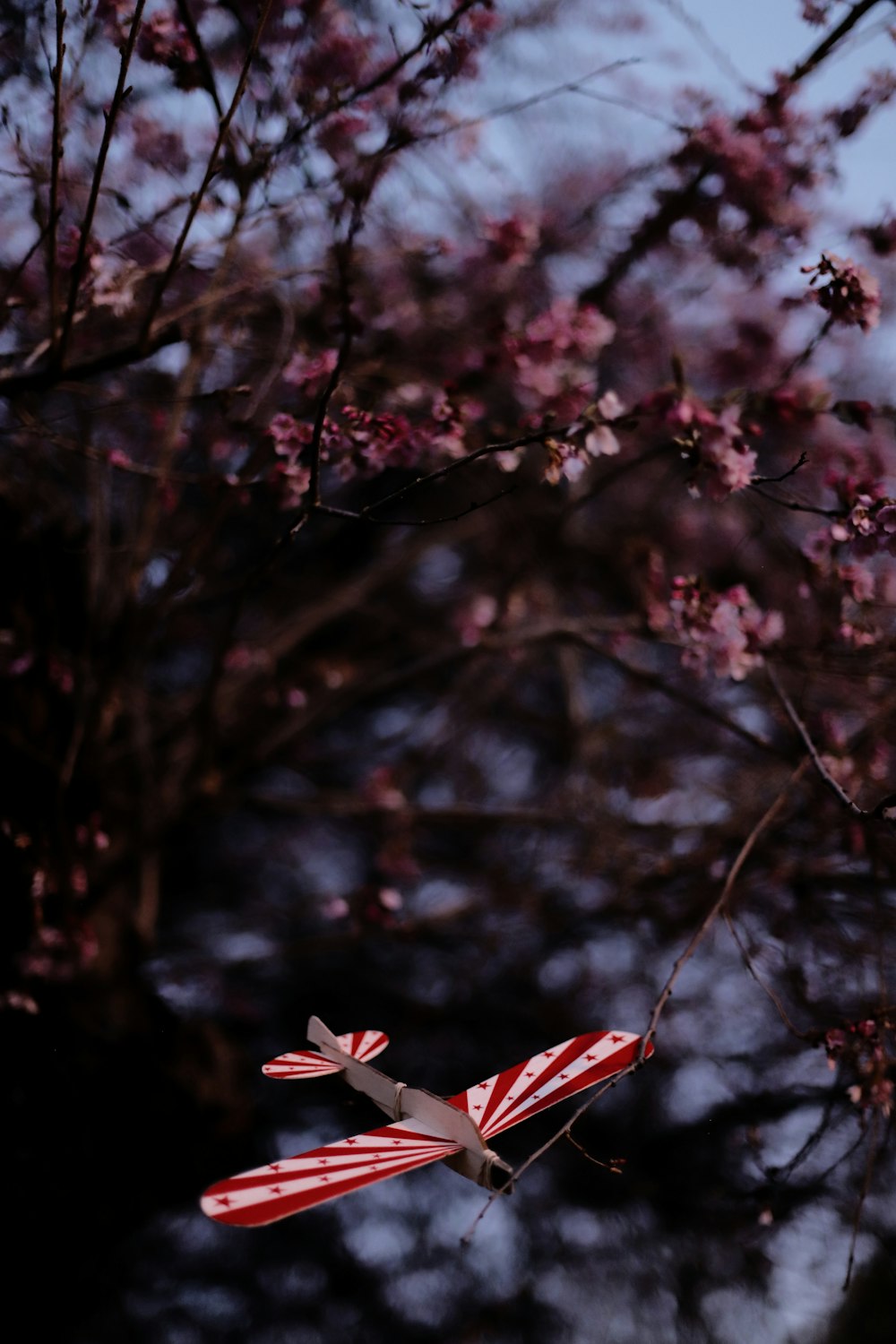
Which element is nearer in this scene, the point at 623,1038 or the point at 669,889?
the point at 623,1038

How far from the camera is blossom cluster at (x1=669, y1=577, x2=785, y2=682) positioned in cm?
238

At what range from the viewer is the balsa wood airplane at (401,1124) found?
137 centimetres

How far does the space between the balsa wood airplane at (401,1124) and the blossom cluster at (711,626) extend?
1.00m

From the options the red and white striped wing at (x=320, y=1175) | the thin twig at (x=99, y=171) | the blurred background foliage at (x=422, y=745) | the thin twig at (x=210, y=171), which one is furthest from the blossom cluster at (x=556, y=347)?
the red and white striped wing at (x=320, y=1175)

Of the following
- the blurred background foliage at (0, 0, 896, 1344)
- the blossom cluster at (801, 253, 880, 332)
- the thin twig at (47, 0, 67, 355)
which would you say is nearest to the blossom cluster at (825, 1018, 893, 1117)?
the blurred background foliage at (0, 0, 896, 1344)

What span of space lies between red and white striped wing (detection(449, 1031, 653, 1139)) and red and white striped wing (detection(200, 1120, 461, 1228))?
0.10 meters

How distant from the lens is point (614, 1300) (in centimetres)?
308

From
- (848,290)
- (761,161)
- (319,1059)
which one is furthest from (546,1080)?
(761,161)

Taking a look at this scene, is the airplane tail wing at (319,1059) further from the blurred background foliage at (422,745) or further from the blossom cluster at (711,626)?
the blossom cluster at (711,626)

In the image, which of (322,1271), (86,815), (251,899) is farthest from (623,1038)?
(251,899)

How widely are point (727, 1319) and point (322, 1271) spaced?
1.45 m

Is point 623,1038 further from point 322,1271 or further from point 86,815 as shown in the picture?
point 322,1271

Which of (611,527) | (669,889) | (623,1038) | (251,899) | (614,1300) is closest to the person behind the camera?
(623,1038)

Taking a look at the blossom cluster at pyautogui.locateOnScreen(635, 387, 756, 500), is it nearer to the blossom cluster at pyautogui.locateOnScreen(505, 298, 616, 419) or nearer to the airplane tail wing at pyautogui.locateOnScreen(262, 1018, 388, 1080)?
the blossom cluster at pyautogui.locateOnScreen(505, 298, 616, 419)
